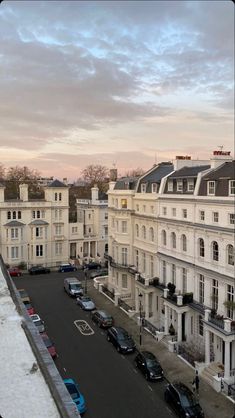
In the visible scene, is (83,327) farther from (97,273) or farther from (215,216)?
(97,273)

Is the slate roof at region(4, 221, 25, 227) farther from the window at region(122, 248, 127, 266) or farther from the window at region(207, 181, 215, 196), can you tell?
the window at region(207, 181, 215, 196)

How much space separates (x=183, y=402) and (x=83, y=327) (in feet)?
31.1

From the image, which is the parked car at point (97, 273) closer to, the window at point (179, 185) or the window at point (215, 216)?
the window at point (179, 185)

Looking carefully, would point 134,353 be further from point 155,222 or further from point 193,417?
point 155,222

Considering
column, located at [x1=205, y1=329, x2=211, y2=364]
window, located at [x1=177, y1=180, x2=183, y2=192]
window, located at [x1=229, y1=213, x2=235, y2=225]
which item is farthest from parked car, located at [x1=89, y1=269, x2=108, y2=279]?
window, located at [x1=229, y1=213, x2=235, y2=225]

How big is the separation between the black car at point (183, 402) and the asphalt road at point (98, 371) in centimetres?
34

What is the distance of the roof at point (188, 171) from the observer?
19734 millimetres

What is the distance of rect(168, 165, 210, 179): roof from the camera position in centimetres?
1973

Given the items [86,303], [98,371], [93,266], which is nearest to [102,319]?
[86,303]

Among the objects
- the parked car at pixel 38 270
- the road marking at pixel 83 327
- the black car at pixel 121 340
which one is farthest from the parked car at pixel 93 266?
the black car at pixel 121 340

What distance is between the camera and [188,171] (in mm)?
20812

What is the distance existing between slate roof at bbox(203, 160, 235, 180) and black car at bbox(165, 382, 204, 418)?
25.9 feet

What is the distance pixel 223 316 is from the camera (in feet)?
54.4

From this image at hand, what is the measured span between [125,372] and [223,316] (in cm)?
462
